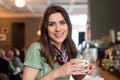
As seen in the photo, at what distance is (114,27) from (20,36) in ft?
25.2

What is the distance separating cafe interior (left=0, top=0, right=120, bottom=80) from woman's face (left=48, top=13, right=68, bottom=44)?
0.33 meters

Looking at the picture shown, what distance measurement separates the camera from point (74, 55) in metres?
1.42

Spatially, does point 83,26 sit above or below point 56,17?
below

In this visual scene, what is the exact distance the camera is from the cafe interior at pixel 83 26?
4205 millimetres

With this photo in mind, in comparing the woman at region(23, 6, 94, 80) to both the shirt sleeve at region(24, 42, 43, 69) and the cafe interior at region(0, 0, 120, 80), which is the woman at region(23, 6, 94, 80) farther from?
the cafe interior at region(0, 0, 120, 80)

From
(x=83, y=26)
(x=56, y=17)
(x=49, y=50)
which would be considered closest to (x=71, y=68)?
(x=49, y=50)

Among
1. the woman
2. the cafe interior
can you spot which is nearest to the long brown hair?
the woman

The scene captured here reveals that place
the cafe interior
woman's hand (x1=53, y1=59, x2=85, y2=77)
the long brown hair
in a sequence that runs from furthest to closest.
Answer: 1. the cafe interior
2. the long brown hair
3. woman's hand (x1=53, y1=59, x2=85, y2=77)

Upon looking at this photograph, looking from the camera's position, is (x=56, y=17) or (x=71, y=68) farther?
(x=56, y=17)

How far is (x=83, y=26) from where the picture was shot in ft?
44.6

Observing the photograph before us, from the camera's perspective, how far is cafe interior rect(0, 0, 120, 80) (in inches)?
166

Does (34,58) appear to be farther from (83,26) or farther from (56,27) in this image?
(83,26)

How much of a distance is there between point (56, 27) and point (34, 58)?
0.63 feet

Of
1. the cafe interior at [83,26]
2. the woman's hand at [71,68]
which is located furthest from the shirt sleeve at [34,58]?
the cafe interior at [83,26]
